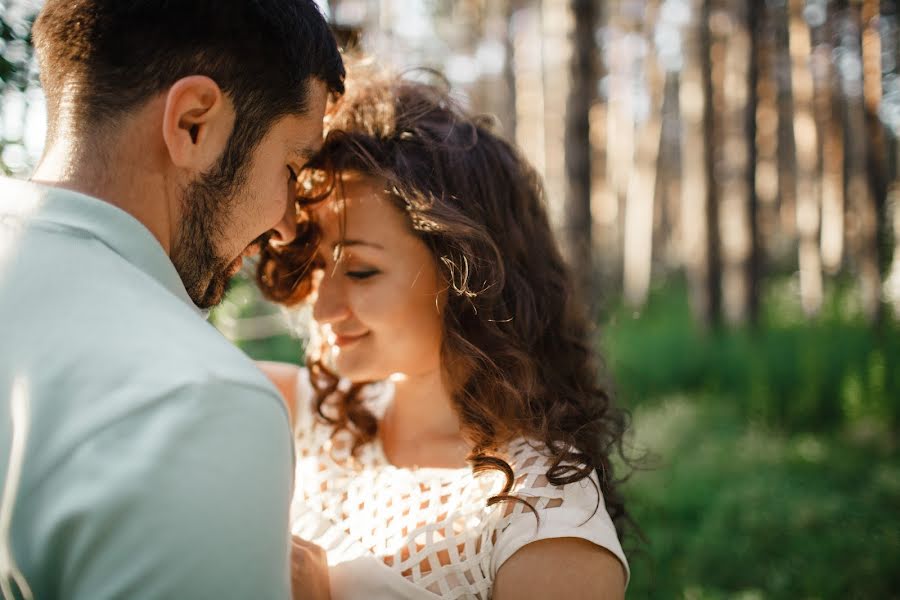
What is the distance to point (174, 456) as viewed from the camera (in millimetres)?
814

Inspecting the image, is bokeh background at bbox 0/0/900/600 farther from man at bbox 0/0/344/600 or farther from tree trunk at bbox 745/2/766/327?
man at bbox 0/0/344/600

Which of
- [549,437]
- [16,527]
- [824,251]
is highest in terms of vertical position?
[16,527]

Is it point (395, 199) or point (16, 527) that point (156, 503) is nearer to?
point (16, 527)

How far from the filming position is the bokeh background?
3953 mm

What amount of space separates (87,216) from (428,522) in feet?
3.43

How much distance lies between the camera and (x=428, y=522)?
1.75 metres

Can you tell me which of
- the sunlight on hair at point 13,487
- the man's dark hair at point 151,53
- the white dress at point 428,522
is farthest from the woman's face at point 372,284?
the sunlight on hair at point 13,487

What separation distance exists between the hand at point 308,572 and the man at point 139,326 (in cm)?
69

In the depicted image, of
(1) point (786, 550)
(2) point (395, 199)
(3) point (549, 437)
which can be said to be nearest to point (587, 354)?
(3) point (549, 437)

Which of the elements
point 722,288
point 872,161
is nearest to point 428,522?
point 872,161

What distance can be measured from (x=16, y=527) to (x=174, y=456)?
0.21 m


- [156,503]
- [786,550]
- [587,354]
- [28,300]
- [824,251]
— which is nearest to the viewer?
[156,503]

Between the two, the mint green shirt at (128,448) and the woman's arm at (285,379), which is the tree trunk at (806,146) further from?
the mint green shirt at (128,448)

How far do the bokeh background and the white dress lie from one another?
2.24ft
